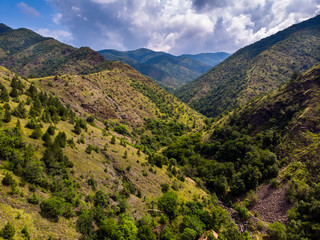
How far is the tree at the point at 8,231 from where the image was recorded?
14844mm

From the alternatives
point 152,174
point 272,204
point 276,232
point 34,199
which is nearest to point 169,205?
point 152,174

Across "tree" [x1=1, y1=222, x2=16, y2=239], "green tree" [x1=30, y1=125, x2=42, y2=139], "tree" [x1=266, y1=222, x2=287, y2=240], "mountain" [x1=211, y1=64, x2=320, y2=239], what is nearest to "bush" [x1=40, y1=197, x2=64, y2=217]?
"tree" [x1=1, y1=222, x2=16, y2=239]

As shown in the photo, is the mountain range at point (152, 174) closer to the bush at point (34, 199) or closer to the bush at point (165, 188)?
the bush at point (34, 199)

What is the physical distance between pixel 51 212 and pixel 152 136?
260 ft

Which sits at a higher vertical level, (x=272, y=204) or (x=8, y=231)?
(x=8, y=231)

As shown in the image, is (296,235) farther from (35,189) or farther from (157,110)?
(157,110)

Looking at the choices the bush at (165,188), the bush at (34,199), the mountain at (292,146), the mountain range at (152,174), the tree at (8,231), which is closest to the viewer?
the tree at (8,231)

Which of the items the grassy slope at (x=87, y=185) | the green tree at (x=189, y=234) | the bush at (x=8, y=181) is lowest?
the green tree at (x=189, y=234)

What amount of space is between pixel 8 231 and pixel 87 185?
1446cm

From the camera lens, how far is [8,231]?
49.3 feet

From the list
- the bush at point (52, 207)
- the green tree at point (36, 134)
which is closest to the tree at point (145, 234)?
the bush at point (52, 207)

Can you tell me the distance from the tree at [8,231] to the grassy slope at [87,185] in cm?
99

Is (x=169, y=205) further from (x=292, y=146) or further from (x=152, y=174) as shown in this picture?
(x=292, y=146)

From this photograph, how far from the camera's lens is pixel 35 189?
857 inches
